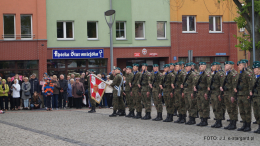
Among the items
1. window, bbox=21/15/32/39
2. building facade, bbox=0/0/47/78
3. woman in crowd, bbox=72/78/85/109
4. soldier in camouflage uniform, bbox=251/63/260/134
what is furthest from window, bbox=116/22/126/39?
soldier in camouflage uniform, bbox=251/63/260/134

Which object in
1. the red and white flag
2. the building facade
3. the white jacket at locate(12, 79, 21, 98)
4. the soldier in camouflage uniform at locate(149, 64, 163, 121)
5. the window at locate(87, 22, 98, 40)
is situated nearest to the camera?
the soldier in camouflage uniform at locate(149, 64, 163, 121)

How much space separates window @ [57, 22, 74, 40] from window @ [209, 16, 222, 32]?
11652 mm

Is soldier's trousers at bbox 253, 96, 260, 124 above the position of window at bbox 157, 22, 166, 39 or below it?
below

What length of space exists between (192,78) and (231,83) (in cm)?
179

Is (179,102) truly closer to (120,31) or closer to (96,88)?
(96,88)

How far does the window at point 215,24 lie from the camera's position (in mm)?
32875

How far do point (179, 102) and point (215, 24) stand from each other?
67.2 feet

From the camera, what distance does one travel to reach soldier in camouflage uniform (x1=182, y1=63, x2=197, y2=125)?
516 inches

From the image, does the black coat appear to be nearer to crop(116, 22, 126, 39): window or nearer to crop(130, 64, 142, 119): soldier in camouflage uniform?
crop(130, 64, 142, 119): soldier in camouflage uniform

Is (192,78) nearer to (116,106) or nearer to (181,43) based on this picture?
(116,106)

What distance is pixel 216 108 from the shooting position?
40.2ft

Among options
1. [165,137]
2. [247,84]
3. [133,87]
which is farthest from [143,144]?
[133,87]

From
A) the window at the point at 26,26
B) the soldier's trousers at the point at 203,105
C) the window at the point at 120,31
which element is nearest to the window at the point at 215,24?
the window at the point at 120,31

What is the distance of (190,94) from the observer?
1320cm
